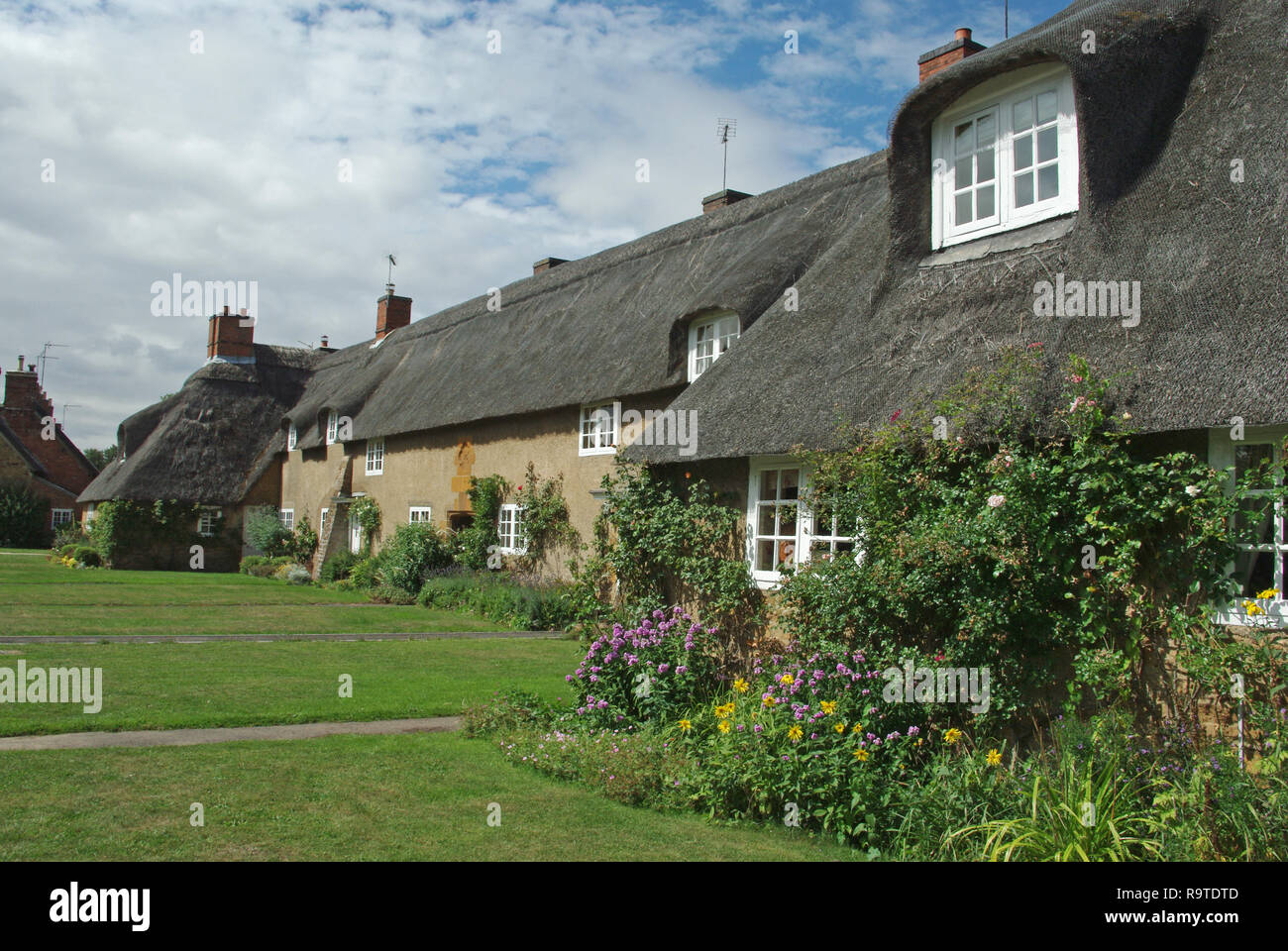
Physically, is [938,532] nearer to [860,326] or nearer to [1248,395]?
[1248,395]

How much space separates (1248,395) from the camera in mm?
5637

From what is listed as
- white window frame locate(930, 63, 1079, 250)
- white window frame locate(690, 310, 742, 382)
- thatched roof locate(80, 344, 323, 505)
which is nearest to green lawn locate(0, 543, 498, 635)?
white window frame locate(690, 310, 742, 382)

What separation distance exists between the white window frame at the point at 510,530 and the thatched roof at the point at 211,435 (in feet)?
58.1

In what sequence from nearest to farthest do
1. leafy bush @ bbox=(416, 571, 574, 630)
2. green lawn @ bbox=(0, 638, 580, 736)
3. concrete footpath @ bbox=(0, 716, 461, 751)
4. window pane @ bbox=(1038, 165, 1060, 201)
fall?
concrete footpath @ bbox=(0, 716, 461, 751), window pane @ bbox=(1038, 165, 1060, 201), green lawn @ bbox=(0, 638, 580, 736), leafy bush @ bbox=(416, 571, 574, 630)

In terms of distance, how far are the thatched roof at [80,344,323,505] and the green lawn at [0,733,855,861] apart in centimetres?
2809

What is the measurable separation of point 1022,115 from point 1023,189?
67cm

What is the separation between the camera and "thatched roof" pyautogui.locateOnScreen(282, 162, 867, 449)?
14602 mm

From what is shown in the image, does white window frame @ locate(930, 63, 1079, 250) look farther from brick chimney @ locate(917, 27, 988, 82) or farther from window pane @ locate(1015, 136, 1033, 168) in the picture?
brick chimney @ locate(917, 27, 988, 82)

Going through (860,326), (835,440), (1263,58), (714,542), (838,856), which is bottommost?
(838,856)

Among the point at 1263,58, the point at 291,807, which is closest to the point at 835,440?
the point at 1263,58

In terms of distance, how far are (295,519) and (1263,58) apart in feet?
99.2

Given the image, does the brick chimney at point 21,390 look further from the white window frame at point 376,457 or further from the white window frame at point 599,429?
the white window frame at point 599,429

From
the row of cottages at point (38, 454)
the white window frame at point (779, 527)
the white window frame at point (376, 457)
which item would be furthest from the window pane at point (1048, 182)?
the row of cottages at point (38, 454)
